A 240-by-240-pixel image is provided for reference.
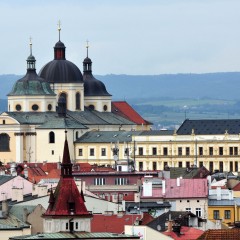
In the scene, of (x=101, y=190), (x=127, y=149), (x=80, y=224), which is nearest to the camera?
(x=80, y=224)

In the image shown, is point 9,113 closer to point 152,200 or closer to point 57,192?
point 152,200

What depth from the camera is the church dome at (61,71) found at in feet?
609

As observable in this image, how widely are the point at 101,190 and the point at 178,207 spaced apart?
14.7 metres

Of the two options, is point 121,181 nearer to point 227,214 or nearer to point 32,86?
point 227,214

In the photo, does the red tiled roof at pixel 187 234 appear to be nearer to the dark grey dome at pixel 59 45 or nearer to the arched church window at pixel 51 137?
the arched church window at pixel 51 137

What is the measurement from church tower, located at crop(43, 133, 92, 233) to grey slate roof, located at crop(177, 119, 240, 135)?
117401mm

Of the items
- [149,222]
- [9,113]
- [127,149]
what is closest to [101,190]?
[149,222]

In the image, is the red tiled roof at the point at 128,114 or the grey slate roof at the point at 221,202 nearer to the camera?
the grey slate roof at the point at 221,202

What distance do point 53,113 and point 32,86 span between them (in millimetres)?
3487

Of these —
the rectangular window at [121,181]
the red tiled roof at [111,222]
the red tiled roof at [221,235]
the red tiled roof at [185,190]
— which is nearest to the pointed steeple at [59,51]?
the rectangular window at [121,181]

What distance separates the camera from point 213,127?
173750 millimetres

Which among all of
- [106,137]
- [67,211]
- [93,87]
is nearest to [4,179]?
[67,211]

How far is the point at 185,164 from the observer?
16912 centimetres

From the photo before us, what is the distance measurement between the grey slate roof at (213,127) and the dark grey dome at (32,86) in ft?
45.0
